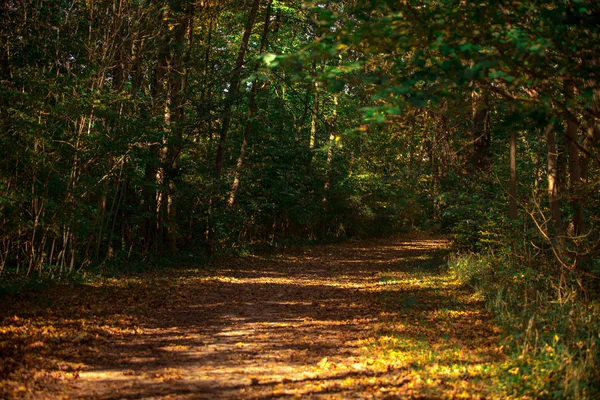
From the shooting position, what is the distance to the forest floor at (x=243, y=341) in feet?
18.0

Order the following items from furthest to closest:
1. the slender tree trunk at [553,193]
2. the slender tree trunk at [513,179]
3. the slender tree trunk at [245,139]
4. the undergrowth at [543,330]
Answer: the slender tree trunk at [245,139]
the slender tree trunk at [513,179]
the slender tree trunk at [553,193]
the undergrowth at [543,330]

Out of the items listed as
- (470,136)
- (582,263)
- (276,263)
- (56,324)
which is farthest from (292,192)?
(56,324)

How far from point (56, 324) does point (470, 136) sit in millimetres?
11676

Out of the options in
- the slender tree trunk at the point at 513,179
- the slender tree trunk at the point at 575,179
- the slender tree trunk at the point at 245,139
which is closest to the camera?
the slender tree trunk at the point at 575,179

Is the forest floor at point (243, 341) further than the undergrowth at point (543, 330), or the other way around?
the forest floor at point (243, 341)

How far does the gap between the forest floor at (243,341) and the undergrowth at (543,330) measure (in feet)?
0.86

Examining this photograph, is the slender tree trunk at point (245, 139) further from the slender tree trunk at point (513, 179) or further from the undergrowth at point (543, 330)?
the undergrowth at point (543, 330)

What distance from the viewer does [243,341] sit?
299 inches

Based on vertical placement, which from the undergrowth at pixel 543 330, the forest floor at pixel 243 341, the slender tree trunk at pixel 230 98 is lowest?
the forest floor at pixel 243 341

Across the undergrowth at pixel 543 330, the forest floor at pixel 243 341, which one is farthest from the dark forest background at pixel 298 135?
the forest floor at pixel 243 341

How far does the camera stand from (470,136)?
15.4 m

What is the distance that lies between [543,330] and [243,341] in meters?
3.95

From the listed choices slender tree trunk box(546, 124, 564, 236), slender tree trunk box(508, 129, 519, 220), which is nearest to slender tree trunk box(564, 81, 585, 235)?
slender tree trunk box(546, 124, 564, 236)

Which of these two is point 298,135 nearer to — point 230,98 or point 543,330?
point 230,98
